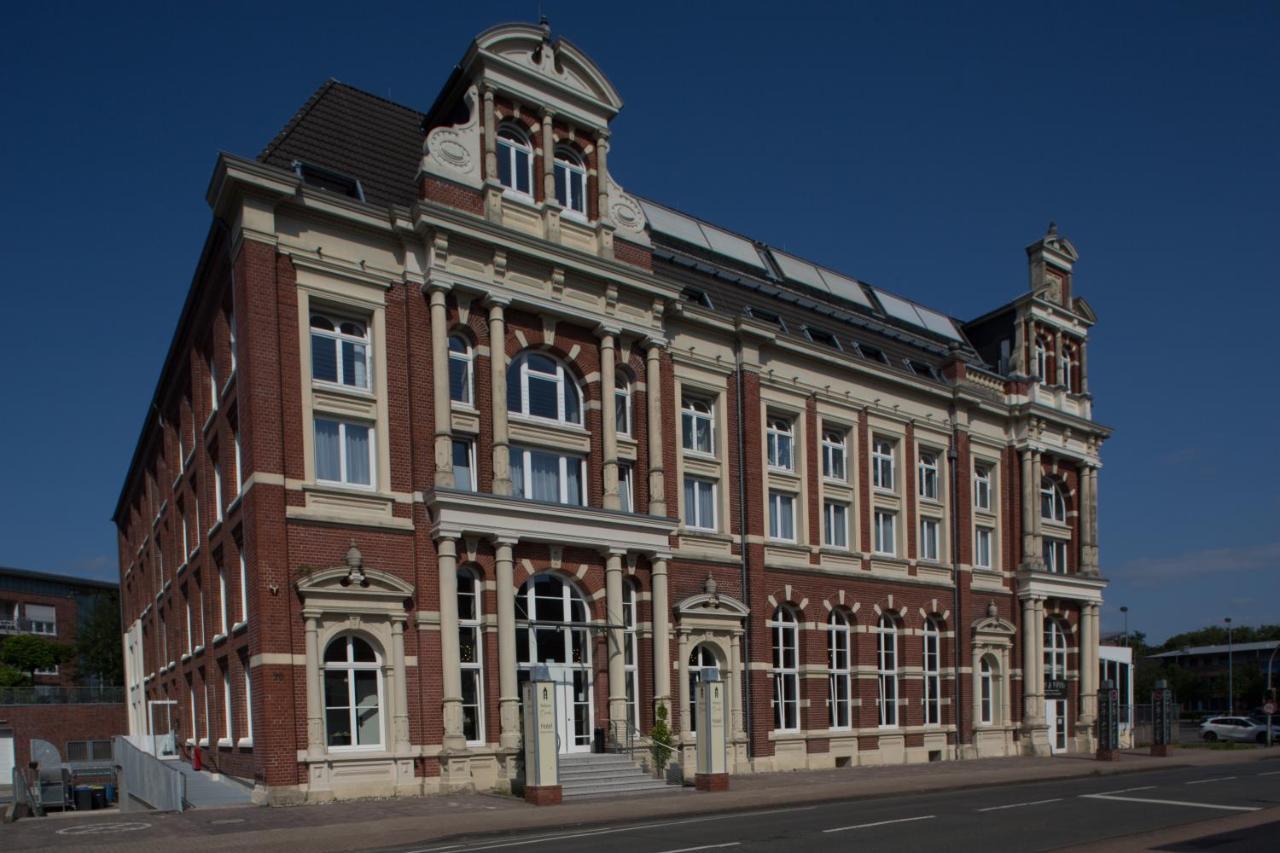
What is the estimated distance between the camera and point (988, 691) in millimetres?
36094

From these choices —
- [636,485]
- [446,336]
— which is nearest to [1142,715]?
[636,485]

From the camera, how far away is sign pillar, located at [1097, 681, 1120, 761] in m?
33.0

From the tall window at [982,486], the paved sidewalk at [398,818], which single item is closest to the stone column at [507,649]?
the paved sidewalk at [398,818]

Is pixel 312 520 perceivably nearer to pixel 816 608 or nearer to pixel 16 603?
pixel 816 608

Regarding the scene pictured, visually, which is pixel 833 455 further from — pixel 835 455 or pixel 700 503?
pixel 700 503

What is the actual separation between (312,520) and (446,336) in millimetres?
4863

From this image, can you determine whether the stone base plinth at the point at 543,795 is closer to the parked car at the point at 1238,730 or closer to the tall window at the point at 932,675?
the tall window at the point at 932,675

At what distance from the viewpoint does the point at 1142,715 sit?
1881 inches

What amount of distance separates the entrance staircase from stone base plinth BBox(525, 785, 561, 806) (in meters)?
0.94

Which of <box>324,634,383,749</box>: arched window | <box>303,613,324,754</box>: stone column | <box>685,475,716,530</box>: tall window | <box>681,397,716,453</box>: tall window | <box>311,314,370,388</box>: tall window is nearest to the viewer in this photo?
<box>303,613,324,754</box>: stone column

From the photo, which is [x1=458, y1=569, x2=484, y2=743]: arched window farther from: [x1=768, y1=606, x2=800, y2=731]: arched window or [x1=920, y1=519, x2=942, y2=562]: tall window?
[x1=920, y1=519, x2=942, y2=562]: tall window

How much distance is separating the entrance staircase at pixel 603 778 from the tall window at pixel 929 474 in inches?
650

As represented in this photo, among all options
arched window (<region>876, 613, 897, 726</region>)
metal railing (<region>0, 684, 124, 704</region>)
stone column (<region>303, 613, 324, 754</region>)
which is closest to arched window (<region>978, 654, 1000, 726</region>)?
arched window (<region>876, 613, 897, 726</region>)

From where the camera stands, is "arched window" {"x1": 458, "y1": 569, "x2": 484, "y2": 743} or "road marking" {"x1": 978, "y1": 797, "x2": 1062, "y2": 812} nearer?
"road marking" {"x1": 978, "y1": 797, "x2": 1062, "y2": 812}
